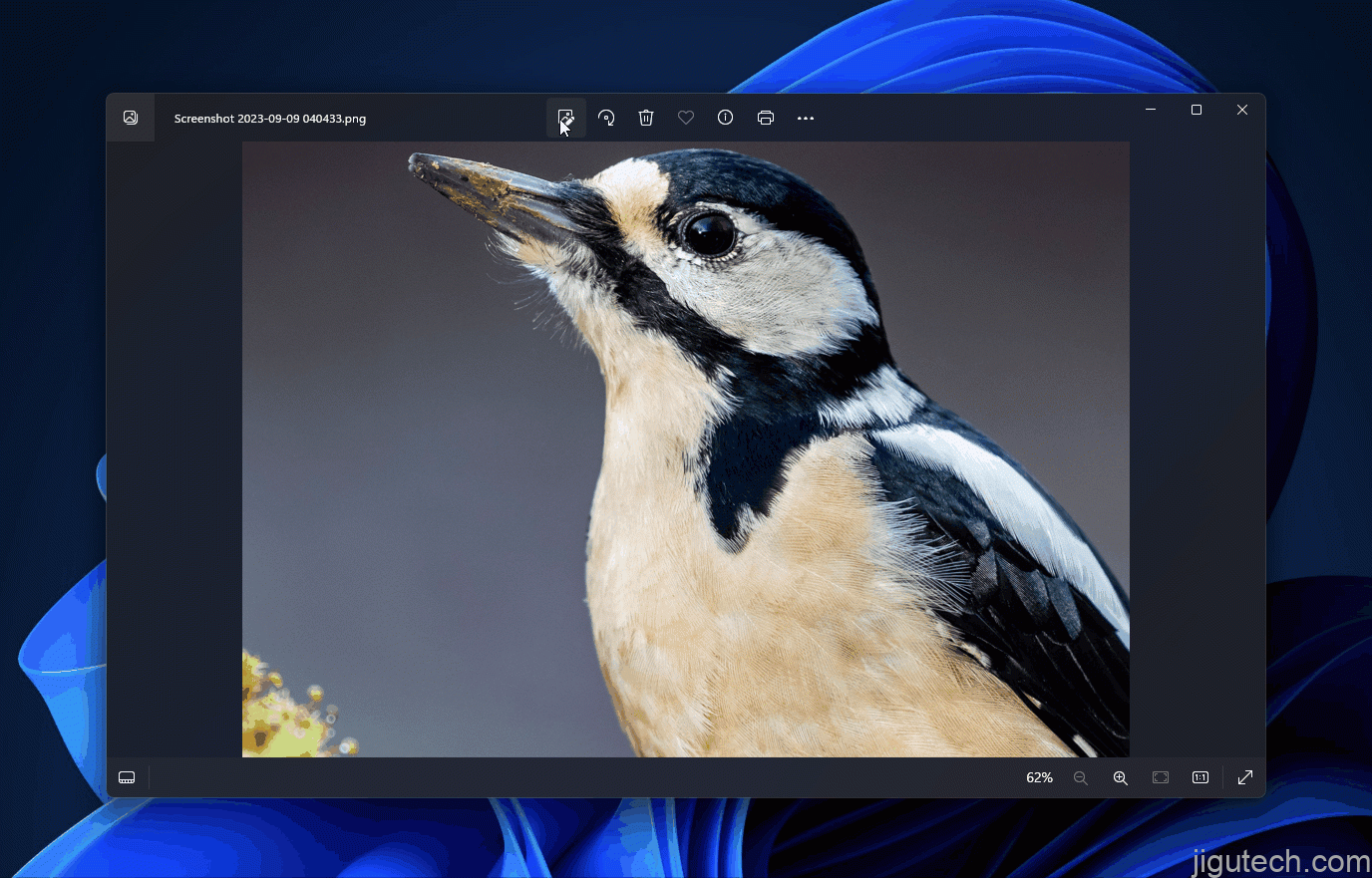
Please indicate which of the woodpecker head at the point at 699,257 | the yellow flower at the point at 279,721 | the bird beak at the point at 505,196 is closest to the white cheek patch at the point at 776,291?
the woodpecker head at the point at 699,257

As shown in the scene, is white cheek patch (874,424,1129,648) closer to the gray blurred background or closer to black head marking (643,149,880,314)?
the gray blurred background

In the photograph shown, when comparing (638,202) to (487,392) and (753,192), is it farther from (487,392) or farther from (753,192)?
(487,392)

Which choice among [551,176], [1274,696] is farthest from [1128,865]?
[551,176]

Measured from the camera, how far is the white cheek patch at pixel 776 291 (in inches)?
37.6

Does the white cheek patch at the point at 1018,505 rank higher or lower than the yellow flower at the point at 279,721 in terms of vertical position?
higher

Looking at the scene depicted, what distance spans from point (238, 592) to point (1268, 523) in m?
1.08

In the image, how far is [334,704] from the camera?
1.01 metres

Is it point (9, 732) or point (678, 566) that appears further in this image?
point (9, 732)

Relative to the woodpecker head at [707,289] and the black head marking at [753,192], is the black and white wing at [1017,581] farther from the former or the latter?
the black head marking at [753,192]

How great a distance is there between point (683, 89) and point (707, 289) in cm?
25

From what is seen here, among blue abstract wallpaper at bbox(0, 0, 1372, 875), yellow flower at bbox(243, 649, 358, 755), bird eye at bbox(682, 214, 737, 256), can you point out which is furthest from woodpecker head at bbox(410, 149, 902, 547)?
yellow flower at bbox(243, 649, 358, 755)

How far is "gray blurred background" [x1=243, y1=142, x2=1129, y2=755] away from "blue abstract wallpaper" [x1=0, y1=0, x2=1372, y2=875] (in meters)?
0.11

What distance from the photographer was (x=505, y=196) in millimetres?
980

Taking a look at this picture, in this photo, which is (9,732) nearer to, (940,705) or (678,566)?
(678,566)
